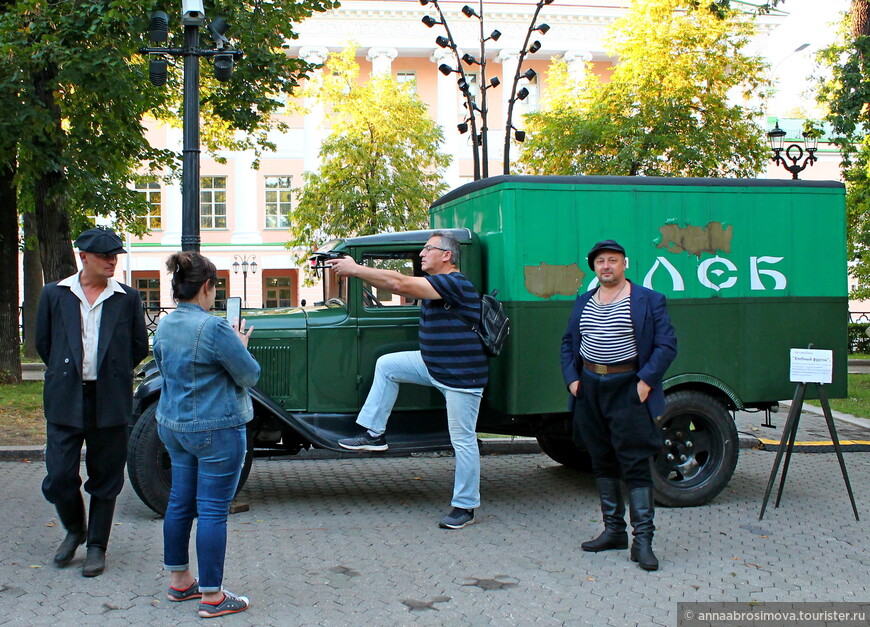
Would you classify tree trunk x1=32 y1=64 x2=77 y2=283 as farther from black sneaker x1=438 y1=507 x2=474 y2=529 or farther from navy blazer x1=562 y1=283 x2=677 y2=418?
navy blazer x1=562 y1=283 x2=677 y2=418

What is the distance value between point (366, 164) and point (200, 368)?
2285 centimetres

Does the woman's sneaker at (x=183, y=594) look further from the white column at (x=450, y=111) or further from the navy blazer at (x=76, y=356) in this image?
the white column at (x=450, y=111)

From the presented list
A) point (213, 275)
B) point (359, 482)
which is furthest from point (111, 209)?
point (213, 275)

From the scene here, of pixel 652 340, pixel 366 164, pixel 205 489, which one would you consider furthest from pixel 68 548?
pixel 366 164

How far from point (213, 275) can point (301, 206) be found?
74.8ft

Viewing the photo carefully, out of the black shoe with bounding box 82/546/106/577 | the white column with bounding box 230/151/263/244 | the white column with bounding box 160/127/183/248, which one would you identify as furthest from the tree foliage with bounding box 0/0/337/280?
the white column with bounding box 160/127/183/248

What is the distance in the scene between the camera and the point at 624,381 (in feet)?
17.7

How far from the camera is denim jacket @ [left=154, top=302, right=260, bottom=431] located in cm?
423

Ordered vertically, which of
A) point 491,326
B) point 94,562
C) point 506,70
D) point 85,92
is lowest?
point 94,562

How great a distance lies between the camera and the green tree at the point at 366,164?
26250 millimetres

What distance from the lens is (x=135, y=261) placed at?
4259cm

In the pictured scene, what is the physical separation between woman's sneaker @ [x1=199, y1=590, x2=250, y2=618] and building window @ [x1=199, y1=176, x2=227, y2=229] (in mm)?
39798

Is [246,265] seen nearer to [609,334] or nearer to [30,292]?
[30,292]

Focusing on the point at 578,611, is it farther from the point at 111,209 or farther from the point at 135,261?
the point at 135,261
